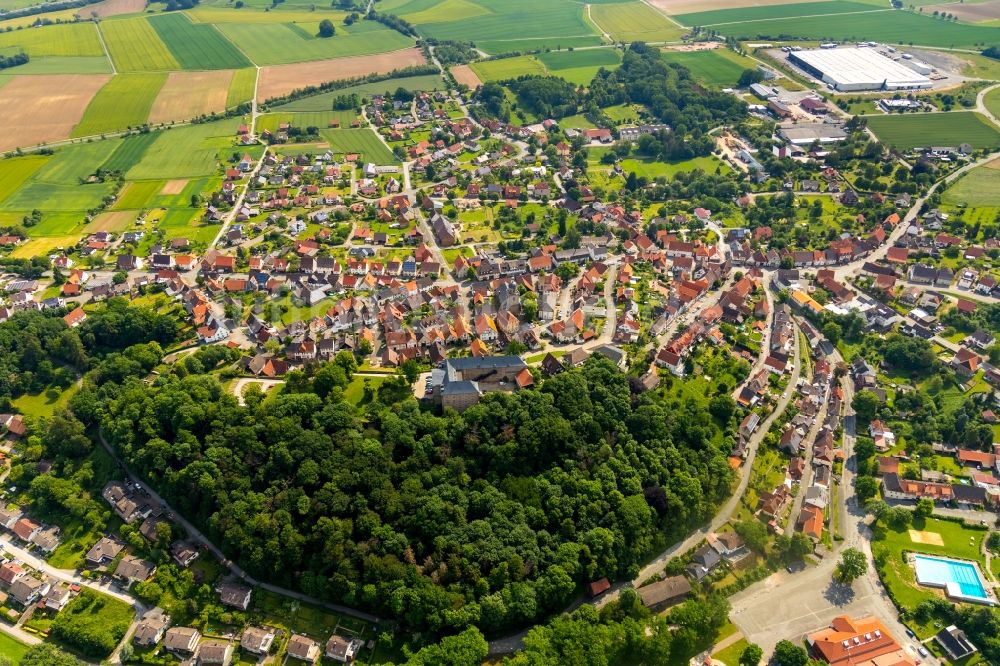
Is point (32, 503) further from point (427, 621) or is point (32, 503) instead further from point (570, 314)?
point (570, 314)

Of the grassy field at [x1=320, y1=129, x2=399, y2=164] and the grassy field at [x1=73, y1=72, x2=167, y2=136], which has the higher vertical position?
the grassy field at [x1=73, y1=72, x2=167, y2=136]

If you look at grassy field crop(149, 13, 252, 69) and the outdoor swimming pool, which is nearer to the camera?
the outdoor swimming pool

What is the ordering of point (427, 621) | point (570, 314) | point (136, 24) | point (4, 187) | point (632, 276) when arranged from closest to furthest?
1. point (427, 621)
2. point (570, 314)
3. point (632, 276)
4. point (4, 187)
5. point (136, 24)

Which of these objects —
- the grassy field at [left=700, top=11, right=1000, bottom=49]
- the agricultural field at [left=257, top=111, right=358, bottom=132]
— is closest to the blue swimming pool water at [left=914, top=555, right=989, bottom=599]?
the agricultural field at [left=257, top=111, right=358, bottom=132]

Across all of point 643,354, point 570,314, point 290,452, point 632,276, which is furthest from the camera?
point 632,276

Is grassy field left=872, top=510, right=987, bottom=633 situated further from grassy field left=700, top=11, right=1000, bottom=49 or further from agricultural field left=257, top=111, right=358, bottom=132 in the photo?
grassy field left=700, top=11, right=1000, bottom=49

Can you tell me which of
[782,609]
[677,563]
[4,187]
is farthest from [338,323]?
[4,187]
